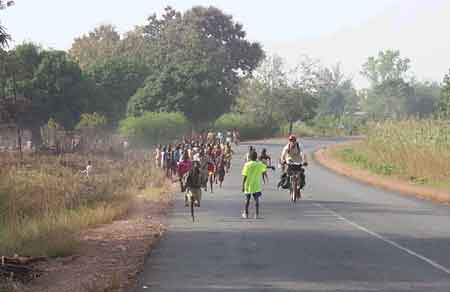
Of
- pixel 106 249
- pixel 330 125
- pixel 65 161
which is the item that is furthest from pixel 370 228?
pixel 330 125

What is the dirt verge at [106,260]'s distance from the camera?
11672 mm

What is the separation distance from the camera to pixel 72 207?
76.6ft

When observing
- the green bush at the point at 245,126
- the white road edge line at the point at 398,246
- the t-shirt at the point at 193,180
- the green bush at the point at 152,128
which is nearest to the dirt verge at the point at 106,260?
the t-shirt at the point at 193,180

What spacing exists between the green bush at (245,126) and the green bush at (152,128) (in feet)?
40.9

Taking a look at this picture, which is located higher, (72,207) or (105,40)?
(105,40)

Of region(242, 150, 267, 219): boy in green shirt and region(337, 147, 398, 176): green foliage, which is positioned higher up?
region(242, 150, 267, 219): boy in green shirt

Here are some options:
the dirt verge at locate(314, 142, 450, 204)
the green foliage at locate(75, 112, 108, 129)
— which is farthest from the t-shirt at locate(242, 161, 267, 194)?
the green foliage at locate(75, 112, 108, 129)

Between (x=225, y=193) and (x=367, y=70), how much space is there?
169m

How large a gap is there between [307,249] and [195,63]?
71491 mm

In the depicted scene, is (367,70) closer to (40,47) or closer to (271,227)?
(40,47)

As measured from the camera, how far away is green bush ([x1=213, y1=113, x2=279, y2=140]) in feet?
279

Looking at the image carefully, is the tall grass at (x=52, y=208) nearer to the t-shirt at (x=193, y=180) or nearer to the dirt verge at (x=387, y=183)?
the t-shirt at (x=193, y=180)

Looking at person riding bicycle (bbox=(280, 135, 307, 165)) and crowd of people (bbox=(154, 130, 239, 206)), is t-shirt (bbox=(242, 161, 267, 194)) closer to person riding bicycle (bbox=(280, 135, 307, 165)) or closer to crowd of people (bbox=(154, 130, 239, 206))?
crowd of people (bbox=(154, 130, 239, 206))

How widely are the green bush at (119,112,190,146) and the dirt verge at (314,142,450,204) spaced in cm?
1901
